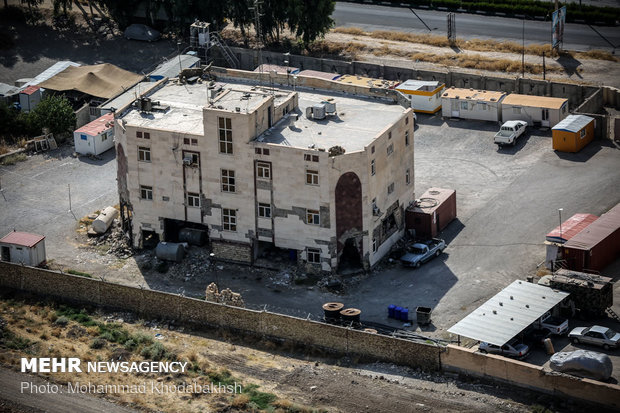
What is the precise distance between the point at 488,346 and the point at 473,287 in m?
10.0

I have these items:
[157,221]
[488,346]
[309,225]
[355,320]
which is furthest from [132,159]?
[488,346]

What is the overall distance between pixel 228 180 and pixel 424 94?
32.9 m

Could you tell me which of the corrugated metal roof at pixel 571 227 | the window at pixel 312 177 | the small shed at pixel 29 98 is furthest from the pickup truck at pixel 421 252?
the small shed at pixel 29 98

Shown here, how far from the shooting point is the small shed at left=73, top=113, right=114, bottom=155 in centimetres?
11075

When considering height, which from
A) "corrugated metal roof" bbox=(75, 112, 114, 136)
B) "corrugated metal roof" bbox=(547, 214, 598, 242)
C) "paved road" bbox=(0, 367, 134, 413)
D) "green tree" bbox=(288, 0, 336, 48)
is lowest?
"paved road" bbox=(0, 367, 134, 413)

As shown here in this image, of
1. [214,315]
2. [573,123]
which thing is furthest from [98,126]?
[573,123]

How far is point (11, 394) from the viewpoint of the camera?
7700 centimetres

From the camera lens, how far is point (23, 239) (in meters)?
93.2

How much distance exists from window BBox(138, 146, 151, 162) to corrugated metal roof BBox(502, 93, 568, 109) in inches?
1505

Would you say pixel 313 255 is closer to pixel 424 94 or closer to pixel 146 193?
pixel 146 193

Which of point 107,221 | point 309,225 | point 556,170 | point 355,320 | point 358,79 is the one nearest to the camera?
point 355,320

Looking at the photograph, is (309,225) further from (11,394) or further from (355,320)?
(11,394)

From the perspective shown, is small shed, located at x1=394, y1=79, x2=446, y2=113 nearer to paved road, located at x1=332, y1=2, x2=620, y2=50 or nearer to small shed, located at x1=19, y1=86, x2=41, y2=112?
paved road, located at x1=332, y1=2, x2=620, y2=50

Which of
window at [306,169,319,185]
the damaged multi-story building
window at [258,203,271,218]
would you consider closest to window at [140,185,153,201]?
the damaged multi-story building
